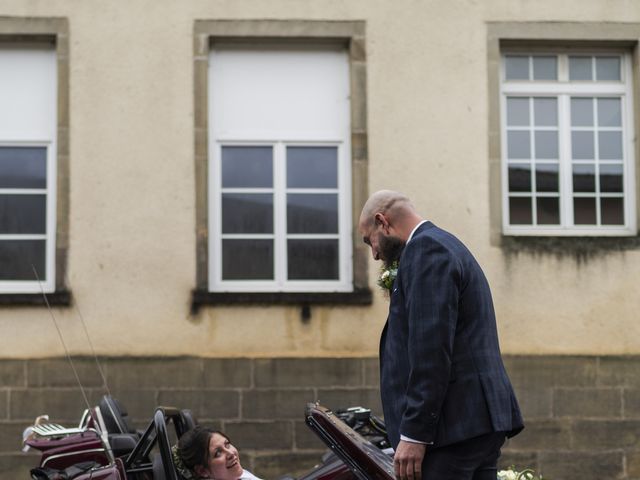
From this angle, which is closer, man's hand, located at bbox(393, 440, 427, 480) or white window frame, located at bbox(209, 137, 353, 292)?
man's hand, located at bbox(393, 440, 427, 480)

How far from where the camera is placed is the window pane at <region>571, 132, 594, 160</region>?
10.4 m

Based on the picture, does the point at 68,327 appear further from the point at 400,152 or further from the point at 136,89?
the point at 400,152

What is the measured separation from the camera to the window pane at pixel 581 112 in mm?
10375

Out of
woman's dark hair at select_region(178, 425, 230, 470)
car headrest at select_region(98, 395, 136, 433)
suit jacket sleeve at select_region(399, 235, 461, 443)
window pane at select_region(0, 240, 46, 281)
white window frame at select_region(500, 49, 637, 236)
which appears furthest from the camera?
white window frame at select_region(500, 49, 637, 236)

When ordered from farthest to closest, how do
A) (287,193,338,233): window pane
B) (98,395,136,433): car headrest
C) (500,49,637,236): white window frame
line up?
1. (500,49,637,236): white window frame
2. (287,193,338,233): window pane
3. (98,395,136,433): car headrest

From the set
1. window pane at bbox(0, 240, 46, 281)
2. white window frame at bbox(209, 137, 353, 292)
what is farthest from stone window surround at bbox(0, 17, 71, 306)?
white window frame at bbox(209, 137, 353, 292)

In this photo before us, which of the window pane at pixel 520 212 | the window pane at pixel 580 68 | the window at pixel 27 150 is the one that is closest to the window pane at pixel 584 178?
the window pane at pixel 520 212

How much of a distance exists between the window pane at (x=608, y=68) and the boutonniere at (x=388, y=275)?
596 cm

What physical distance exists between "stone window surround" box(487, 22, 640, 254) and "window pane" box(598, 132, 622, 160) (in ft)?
0.62

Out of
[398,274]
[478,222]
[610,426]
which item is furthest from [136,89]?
[398,274]

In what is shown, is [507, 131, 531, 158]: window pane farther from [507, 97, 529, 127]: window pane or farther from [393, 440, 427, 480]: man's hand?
[393, 440, 427, 480]: man's hand

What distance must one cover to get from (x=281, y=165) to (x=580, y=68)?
2.92 meters

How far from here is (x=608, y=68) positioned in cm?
1038

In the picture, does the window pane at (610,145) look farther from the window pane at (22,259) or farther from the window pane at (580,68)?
the window pane at (22,259)
